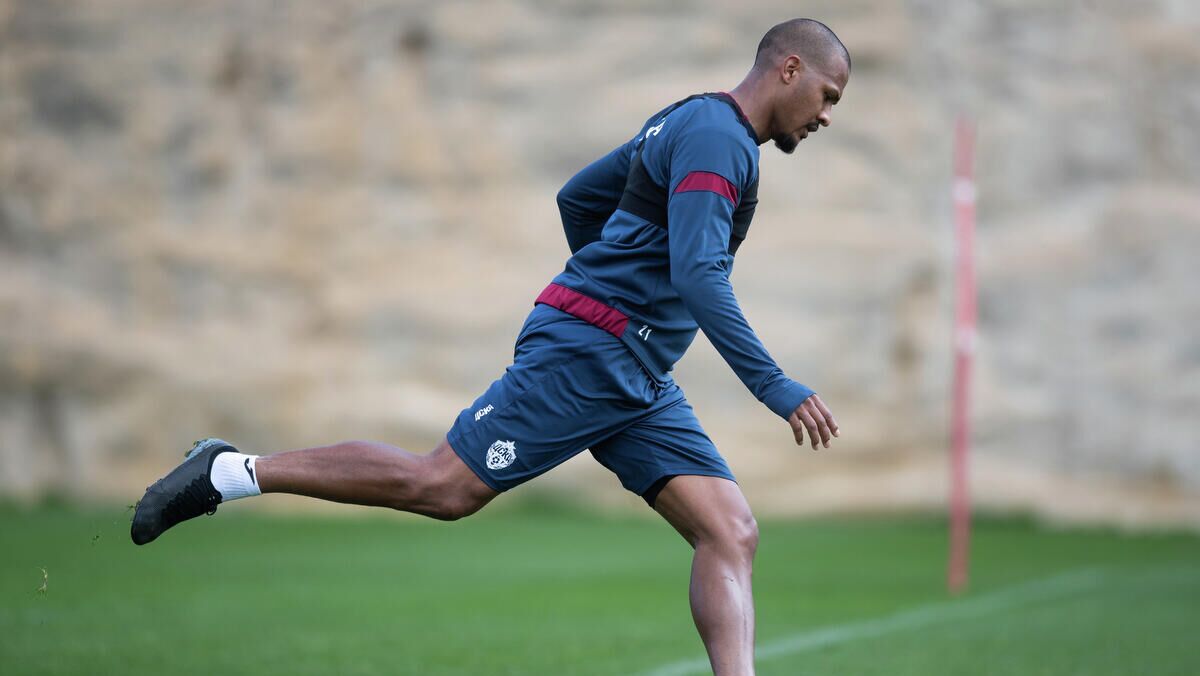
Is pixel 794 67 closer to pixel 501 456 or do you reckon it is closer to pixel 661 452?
pixel 661 452

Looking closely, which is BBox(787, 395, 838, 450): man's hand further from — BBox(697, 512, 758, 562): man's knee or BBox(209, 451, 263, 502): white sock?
BBox(209, 451, 263, 502): white sock

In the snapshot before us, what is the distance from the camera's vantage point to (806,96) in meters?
4.19

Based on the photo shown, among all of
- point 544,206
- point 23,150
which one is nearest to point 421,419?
point 544,206

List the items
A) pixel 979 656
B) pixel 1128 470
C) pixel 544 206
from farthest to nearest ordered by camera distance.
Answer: pixel 544 206 < pixel 1128 470 < pixel 979 656

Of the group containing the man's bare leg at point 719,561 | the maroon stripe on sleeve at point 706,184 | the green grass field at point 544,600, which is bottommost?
the green grass field at point 544,600

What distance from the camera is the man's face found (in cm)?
418

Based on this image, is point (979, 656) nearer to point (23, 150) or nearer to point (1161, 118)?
point (1161, 118)

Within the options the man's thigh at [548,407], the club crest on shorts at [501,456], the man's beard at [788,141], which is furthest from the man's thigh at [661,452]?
the man's beard at [788,141]

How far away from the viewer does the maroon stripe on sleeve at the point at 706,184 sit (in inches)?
153

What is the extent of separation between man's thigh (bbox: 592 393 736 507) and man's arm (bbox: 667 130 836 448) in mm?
356

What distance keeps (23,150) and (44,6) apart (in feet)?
4.75

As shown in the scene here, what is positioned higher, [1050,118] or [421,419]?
[1050,118]

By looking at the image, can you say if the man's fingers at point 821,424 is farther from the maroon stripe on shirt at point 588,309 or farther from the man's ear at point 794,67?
the man's ear at point 794,67

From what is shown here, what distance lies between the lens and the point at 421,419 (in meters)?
14.1
